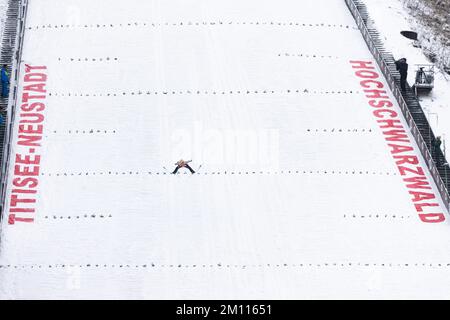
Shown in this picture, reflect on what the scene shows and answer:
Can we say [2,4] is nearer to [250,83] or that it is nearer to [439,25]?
[250,83]

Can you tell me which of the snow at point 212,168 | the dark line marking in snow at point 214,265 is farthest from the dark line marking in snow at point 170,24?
the dark line marking in snow at point 214,265

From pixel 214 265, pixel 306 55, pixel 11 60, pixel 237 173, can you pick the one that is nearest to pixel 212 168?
pixel 237 173

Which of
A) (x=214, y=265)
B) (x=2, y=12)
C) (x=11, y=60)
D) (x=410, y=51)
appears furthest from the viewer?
(x=410, y=51)

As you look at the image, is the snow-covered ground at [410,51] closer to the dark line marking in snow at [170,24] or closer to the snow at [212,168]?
the snow at [212,168]

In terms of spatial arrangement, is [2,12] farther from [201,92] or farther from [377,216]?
[377,216]

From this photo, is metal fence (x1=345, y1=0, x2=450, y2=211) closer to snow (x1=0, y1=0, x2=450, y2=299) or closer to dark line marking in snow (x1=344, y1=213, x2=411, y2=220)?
snow (x1=0, y1=0, x2=450, y2=299)
